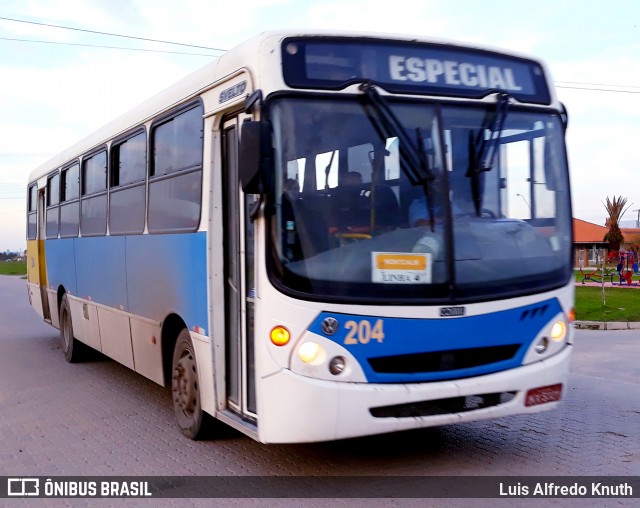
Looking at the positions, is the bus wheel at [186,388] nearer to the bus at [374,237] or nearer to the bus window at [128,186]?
the bus at [374,237]

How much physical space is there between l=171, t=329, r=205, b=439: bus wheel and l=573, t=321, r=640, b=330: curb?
1170cm

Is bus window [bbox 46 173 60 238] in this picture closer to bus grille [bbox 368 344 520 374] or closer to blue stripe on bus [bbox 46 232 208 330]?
blue stripe on bus [bbox 46 232 208 330]

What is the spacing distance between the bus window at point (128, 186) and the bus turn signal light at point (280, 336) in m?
3.47

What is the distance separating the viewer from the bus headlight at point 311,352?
545 cm

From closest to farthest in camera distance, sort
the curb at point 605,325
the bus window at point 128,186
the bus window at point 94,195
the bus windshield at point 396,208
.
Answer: the bus windshield at point 396,208
the bus window at point 128,186
the bus window at point 94,195
the curb at point 605,325

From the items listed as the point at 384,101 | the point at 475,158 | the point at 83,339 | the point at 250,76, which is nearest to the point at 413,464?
the point at 475,158

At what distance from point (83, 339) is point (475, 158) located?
A: 7.34m

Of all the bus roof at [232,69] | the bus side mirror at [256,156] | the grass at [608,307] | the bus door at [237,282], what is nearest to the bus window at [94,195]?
the bus roof at [232,69]

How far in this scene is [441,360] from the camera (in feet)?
18.8

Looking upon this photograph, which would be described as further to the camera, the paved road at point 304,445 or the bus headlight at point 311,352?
the paved road at point 304,445

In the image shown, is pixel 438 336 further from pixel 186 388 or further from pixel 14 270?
pixel 14 270

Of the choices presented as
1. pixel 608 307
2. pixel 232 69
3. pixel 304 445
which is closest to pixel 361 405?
pixel 304 445

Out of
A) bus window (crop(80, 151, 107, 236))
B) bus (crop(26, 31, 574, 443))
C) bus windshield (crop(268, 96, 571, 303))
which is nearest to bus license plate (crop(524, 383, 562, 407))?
bus (crop(26, 31, 574, 443))

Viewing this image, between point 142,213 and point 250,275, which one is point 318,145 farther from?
point 142,213
